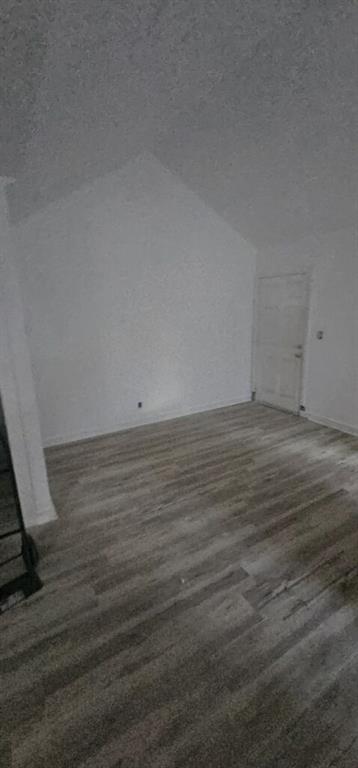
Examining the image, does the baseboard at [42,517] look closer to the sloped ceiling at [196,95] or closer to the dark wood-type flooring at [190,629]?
the dark wood-type flooring at [190,629]

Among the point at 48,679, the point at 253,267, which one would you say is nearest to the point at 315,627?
the point at 48,679

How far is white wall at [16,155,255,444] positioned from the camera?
3391mm

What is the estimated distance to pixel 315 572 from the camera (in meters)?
1.90

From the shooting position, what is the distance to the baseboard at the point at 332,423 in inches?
150

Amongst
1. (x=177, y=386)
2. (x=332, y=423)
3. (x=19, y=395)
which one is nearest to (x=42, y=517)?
(x=19, y=395)

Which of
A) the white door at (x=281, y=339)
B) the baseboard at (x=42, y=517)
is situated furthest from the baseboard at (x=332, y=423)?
the baseboard at (x=42, y=517)

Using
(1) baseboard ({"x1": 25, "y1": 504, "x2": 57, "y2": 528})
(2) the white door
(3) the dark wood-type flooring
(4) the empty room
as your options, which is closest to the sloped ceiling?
(4) the empty room

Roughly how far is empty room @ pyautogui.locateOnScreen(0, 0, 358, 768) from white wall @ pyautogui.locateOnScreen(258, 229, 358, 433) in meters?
0.03

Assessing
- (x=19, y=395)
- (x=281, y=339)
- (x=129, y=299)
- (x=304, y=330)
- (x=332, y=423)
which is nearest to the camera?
(x=19, y=395)

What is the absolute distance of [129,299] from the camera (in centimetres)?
386

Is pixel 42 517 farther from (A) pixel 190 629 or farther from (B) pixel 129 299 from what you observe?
(B) pixel 129 299

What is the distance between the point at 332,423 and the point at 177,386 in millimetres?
2049

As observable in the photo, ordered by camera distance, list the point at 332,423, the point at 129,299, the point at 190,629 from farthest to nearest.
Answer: the point at 332,423
the point at 129,299
the point at 190,629

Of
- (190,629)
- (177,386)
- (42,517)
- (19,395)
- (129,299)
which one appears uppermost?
(129,299)
